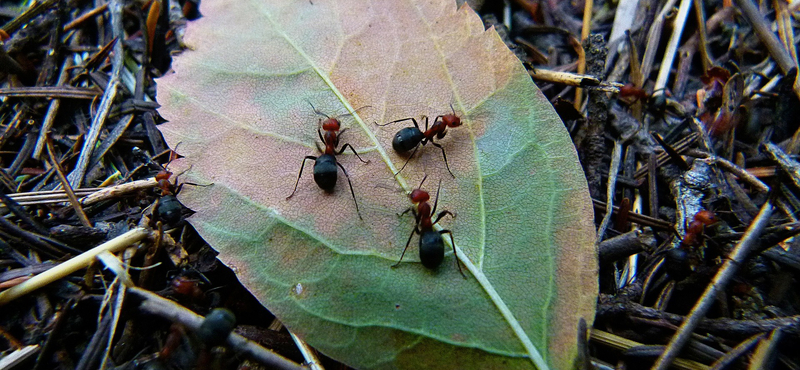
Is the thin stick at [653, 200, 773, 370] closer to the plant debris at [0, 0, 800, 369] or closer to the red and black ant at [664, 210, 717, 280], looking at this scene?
the plant debris at [0, 0, 800, 369]

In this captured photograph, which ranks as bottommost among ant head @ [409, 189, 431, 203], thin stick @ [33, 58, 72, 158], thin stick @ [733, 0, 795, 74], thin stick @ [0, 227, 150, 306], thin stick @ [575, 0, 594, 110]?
thin stick @ [0, 227, 150, 306]

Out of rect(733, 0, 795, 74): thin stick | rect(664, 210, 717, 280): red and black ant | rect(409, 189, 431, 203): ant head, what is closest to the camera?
rect(409, 189, 431, 203): ant head

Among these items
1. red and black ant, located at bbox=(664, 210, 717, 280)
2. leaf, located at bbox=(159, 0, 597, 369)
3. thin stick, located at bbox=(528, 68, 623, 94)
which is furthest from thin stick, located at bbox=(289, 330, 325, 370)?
thin stick, located at bbox=(528, 68, 623, 94)

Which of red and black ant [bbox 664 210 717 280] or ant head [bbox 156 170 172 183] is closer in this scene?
red and black ant [bbox 664 210 717 280]

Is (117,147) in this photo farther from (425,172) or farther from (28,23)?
(425,172)

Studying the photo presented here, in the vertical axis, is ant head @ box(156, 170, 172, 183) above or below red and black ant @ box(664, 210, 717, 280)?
below

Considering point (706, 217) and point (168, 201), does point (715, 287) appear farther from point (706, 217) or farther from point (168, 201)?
point (168, 201)

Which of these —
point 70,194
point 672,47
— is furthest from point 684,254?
point 70,194
